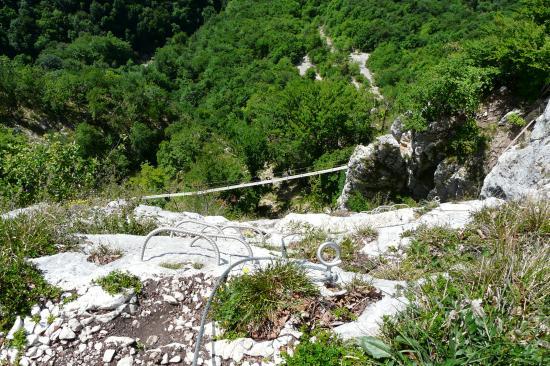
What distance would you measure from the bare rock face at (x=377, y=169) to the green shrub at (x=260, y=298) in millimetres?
14608

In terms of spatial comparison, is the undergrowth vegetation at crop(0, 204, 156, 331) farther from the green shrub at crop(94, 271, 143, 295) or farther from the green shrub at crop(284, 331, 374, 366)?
the green shrub at crop(284, 331, 374, 366)

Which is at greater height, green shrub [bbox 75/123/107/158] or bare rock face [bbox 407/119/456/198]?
bare rock face [bbox 407/119/456/198]

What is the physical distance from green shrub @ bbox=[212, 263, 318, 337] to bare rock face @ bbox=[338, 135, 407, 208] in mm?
14608

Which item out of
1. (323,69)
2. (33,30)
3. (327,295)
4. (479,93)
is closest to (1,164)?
(327,295)

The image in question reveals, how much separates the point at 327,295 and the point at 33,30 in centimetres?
10460

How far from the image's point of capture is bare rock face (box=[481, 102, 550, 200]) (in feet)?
28.1

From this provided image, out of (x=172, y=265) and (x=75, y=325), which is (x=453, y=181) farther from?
(x=75, y=325)

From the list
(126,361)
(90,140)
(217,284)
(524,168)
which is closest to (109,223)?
(126,361)

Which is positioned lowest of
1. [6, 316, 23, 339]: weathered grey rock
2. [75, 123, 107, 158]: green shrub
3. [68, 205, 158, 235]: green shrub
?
[75, 123, 107, 158]: green shrub

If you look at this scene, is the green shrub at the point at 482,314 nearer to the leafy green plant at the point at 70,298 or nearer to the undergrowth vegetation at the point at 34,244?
the leafy green plant at the point at 70,298

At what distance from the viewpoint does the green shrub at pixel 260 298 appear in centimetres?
399

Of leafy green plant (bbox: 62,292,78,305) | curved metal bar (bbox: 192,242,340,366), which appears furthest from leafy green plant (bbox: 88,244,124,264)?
curved metal bar (bbox: 192,242,340,366)

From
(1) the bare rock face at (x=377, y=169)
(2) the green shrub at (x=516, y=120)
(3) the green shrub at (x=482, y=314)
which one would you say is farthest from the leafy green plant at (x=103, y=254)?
(1) the bare rock face at (x=377, y=169)

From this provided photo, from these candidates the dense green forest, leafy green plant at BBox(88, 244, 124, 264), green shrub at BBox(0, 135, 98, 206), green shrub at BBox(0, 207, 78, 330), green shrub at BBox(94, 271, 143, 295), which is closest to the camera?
green shrub at BBox(0, 207, 78, 330)
